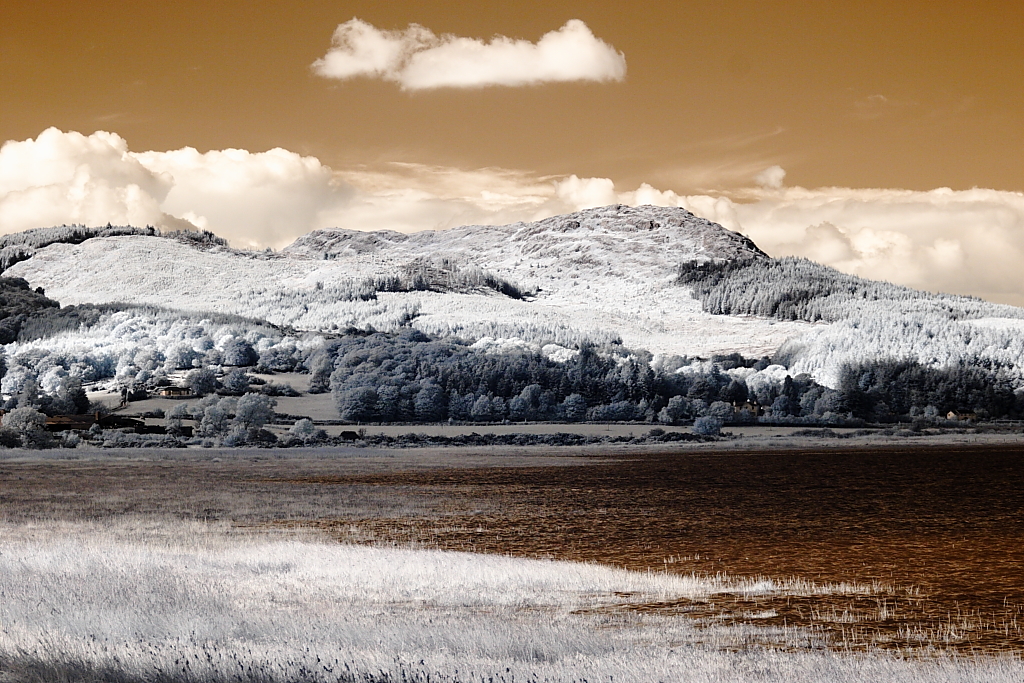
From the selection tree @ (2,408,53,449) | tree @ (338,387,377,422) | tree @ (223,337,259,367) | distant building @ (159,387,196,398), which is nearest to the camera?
tree @ (2,408,53,449)

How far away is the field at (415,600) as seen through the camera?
46.4 ft

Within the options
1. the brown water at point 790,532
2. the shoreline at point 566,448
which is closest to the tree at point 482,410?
the shoreline at point 566,448

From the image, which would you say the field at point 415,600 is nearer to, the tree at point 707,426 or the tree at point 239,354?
the tree at point 707,426

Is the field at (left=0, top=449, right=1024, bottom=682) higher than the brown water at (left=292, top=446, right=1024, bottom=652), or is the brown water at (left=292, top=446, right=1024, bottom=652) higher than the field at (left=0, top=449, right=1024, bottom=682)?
the field at (left=0, top=449, right=1024, bottom=682)

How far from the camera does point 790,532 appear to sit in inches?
1437

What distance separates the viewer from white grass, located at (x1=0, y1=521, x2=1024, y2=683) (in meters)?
13.9

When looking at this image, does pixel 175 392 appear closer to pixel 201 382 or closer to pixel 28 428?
pixel 201 382

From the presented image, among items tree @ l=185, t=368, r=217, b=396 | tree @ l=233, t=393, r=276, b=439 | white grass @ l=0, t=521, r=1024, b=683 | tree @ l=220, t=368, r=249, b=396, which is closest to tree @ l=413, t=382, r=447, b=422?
tree @ l=220, t=368, r=249, b=396

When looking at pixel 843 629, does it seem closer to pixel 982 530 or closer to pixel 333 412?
pixel 982 530

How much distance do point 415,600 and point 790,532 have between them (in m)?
20.4

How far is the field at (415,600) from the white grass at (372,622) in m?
0.06

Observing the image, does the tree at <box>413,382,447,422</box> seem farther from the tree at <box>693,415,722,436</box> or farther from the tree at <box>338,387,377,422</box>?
the tree at <box>693,415,722,436</box>

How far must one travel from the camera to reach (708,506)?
4622cm

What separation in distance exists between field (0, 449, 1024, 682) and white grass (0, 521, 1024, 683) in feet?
0.19
